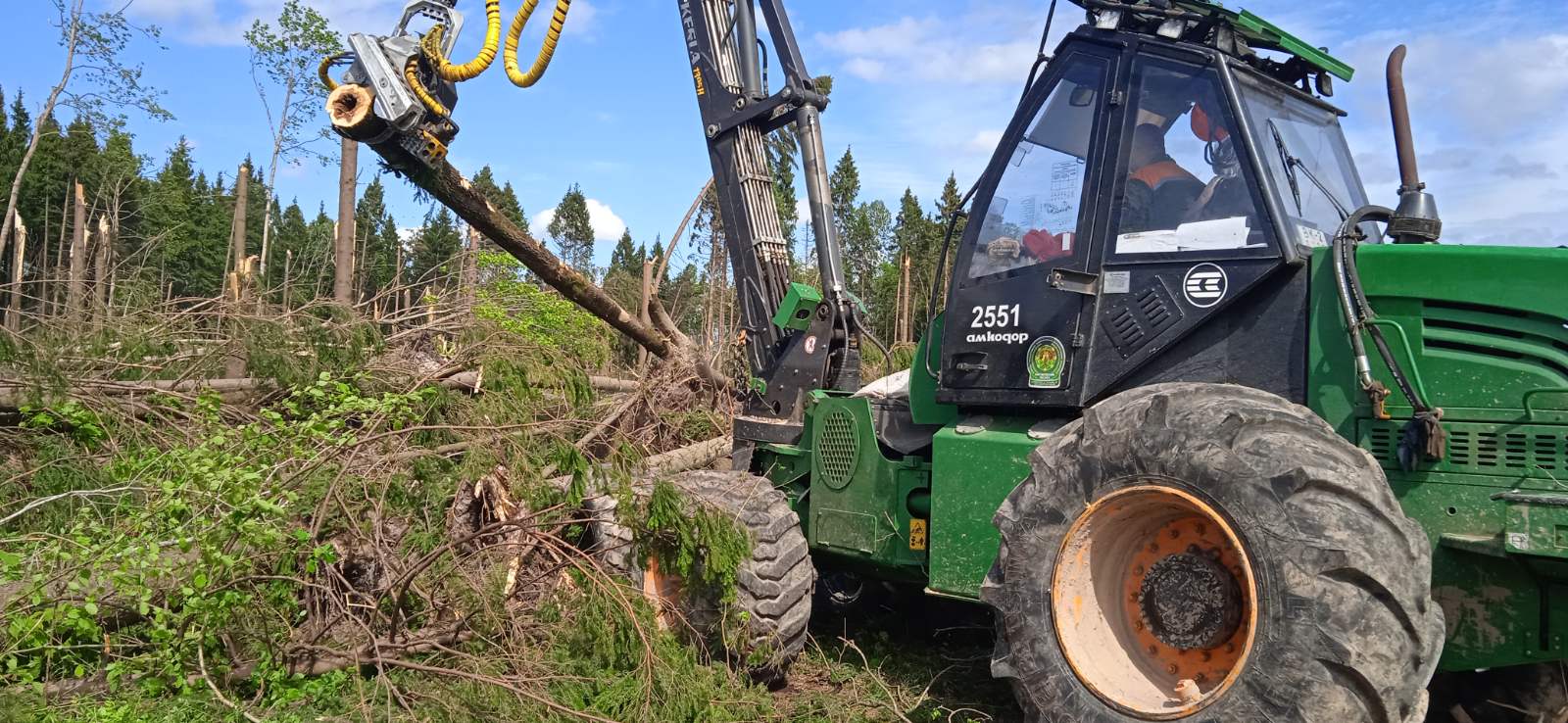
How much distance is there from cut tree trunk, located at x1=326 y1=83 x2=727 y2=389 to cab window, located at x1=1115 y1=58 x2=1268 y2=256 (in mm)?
3548

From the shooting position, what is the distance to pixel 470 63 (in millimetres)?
5926

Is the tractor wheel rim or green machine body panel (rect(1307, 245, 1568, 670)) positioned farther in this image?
the tractor wheel rim

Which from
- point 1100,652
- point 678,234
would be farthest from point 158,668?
point 678,234

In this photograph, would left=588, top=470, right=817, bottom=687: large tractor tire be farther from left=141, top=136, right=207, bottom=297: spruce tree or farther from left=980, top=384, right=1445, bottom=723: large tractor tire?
left=141, top=136, right=207, bottom=297: spruce tree

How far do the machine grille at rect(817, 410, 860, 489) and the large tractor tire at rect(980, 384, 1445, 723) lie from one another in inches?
69.5

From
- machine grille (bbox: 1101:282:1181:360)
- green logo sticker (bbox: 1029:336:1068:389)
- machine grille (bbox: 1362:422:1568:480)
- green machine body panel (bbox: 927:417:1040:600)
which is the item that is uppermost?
machine grille (bbox: 1101:282:1181:360)

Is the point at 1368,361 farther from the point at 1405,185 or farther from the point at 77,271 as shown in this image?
the point at 77,271

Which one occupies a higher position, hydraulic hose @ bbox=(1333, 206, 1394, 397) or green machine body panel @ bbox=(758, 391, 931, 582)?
hydraulic hose @ bbox=(1333, 206, 1394, 397)

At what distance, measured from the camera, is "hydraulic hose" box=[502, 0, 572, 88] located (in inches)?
241

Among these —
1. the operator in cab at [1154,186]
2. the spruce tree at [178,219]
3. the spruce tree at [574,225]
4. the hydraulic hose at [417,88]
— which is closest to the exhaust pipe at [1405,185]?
the operator in cab at [1154,186]

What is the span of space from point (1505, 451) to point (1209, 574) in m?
1.00

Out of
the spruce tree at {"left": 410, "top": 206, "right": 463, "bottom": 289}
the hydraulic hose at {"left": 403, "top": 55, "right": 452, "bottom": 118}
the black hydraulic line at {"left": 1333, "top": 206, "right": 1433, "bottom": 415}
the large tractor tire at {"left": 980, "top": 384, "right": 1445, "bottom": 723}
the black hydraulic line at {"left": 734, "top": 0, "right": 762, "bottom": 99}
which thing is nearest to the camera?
the large tractor tire at {"left": 980, "top": 384, "right": 1445, "bottom": 723}

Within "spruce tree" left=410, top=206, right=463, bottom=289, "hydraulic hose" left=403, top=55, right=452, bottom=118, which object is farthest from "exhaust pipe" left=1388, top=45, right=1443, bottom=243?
"spruce tree" left=410, top=206, right=463, bottom=289

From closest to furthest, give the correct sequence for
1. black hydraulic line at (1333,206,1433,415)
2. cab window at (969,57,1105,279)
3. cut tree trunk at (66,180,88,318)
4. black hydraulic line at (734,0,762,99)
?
1. black hydraulic line at (1333,206,1433,415)
2. cab window at (969,57,1105,279)
3. black hydraulic line at (734,0,762,99)
4. cut tree trunk at (66,180,88,318)
